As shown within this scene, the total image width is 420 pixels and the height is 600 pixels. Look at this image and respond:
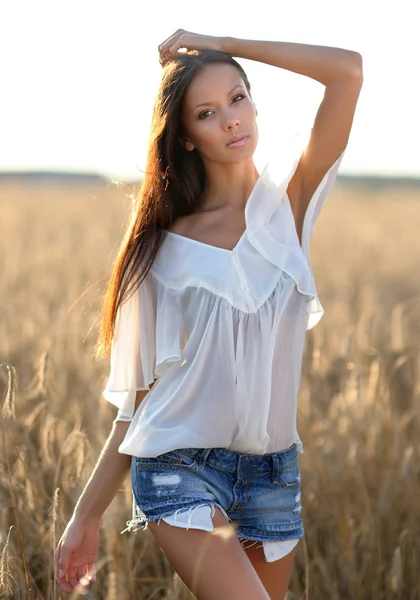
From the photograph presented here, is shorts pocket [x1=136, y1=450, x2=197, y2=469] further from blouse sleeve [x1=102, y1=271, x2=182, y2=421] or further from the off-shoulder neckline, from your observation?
the off-shoulder neckline

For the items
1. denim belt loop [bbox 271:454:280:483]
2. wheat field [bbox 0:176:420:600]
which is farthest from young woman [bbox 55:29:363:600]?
wheat field [bbox 0:176:420:600]

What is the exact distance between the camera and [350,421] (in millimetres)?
3340

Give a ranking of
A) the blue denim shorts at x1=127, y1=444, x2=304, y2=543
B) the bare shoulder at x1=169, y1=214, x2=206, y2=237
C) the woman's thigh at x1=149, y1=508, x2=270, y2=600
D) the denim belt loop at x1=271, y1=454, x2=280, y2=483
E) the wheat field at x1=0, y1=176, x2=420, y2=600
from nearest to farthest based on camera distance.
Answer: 1. the woman's thigh at x1=149, y1=508, x2=270, y2=600
2. the blue denim shorts at x1=127, y1=444, x2=304, y2=543
3. the denim belt loop at x1=271, y1=454, x2=280, y2=483
4. the bare shoulder at x1=169, y1=214, x2=206, y2=237
5. the wheat field at x1=0, y1=176, x2=420, y2=600

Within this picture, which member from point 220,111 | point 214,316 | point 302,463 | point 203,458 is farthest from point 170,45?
point 302,463

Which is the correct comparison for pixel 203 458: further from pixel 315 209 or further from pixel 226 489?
pixel 315 209

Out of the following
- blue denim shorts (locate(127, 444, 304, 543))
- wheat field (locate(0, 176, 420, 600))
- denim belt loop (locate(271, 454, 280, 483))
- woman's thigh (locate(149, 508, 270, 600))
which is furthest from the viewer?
wheat field (locate(0, 176, 420, 600))

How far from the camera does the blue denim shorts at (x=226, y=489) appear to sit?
1.87m

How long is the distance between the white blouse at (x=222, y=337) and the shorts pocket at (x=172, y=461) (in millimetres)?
24

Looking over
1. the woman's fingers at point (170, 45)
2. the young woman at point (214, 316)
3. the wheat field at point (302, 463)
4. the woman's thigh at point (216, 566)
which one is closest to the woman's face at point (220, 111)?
the young woman at point (214, 316)

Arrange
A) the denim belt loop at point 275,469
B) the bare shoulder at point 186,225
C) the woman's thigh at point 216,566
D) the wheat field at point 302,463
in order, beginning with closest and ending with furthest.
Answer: the woman's thigh at point 216,566, the denim belt loop at point 275,469, the bare shoulder at point 186,225, the wheat field at point 302,463

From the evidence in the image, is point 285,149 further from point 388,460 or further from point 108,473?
point 388,460

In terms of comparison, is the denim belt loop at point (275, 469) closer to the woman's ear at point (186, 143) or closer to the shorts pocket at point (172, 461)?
the shorts pocket at point (172, 461)

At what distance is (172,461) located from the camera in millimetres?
1917

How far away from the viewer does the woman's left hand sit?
214 cm
